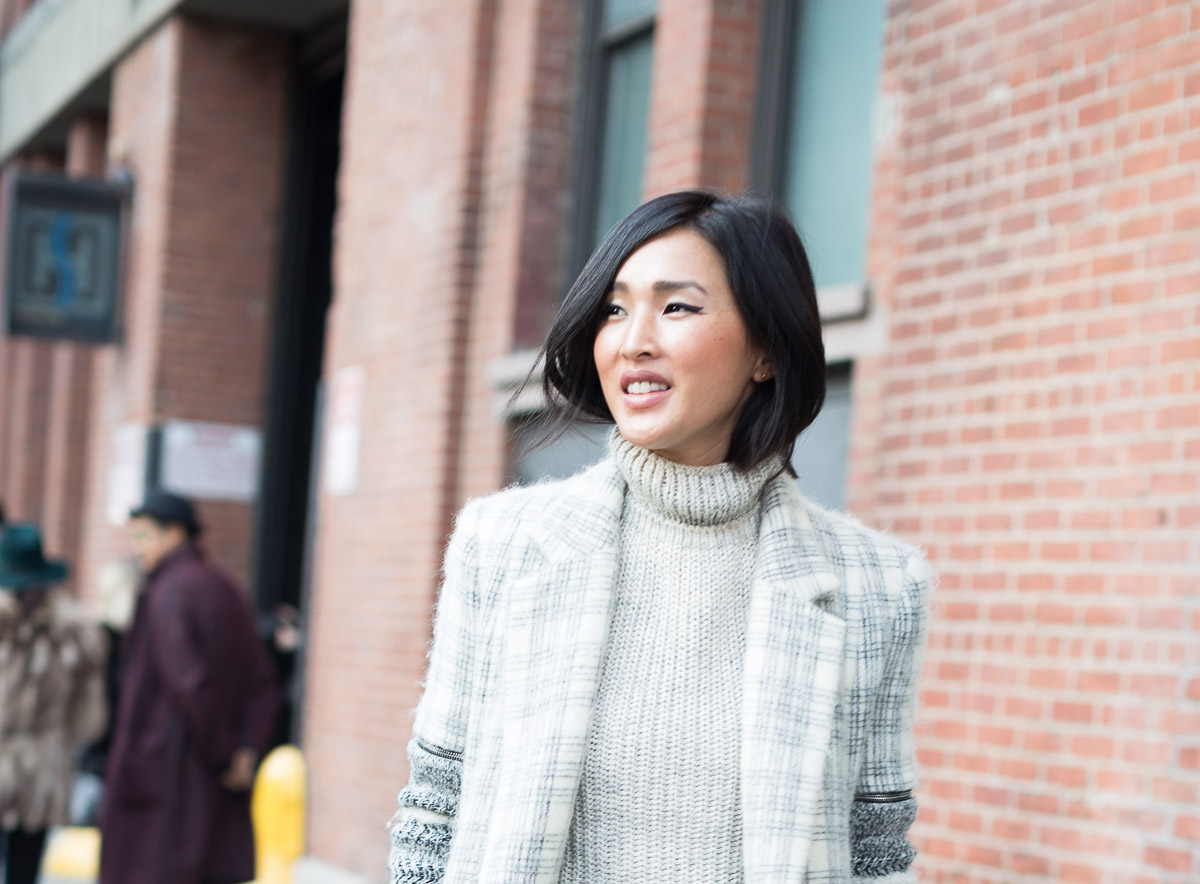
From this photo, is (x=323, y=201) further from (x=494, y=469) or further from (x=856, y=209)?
(x=856, y=209)

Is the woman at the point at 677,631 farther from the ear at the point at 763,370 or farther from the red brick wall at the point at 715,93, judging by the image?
the red brick wall at the point at 715,93

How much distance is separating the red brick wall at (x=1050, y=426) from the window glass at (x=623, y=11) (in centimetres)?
231

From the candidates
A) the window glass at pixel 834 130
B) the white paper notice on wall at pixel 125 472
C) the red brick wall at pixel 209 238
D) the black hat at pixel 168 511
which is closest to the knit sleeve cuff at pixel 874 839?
the window glass at pixel 834 130

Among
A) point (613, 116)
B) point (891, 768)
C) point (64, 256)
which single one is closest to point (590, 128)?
point (613, 116)

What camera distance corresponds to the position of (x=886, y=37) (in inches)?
222

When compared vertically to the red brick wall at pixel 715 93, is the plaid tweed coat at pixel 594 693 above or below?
below

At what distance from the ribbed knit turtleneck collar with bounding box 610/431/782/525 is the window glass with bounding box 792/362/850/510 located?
10.4ft

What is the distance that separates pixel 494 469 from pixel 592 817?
5.40 metres

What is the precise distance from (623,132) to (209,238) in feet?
→ 17.6

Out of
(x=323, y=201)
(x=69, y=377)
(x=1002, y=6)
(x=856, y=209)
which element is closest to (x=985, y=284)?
(x=1002, y=6)

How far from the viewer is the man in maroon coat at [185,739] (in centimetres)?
752

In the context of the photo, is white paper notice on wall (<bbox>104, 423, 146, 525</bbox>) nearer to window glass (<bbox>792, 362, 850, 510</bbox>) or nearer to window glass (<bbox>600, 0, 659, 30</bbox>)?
window glass (<bbox>600, 0, 659, 30</bbox>)

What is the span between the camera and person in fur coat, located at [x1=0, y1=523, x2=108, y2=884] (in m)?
7.86

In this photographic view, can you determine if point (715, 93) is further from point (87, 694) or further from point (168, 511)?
point (87, 694)
